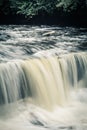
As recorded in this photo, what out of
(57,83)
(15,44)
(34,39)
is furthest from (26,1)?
(57,83)

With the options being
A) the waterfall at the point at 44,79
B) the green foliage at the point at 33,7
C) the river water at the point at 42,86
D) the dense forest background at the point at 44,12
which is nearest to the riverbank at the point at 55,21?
the dense forest background at the point at 44,12

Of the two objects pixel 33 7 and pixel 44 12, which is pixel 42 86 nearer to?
pixel 44 12

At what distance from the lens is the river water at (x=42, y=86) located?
926cm

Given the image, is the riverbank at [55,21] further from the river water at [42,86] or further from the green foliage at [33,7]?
the river water at [42,86]

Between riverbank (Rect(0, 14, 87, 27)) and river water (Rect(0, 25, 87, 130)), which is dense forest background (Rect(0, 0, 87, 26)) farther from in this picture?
river water (Rect(0, 25, 87, 130))

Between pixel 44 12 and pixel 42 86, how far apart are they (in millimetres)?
11390

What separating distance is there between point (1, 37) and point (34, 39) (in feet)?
4.59

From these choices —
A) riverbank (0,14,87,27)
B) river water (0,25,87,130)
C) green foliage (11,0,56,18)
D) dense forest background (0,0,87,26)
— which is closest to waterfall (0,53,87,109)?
river water (0,25,87,130)

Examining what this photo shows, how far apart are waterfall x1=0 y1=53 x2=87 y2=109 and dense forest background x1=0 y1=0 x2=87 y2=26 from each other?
8.59 metres

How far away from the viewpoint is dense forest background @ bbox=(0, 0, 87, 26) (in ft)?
67.4

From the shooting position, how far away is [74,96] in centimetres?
1134

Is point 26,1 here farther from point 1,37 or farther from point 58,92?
point 58,92

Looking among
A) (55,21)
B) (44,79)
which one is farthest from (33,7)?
(44,79)

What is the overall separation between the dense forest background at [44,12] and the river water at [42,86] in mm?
6935
